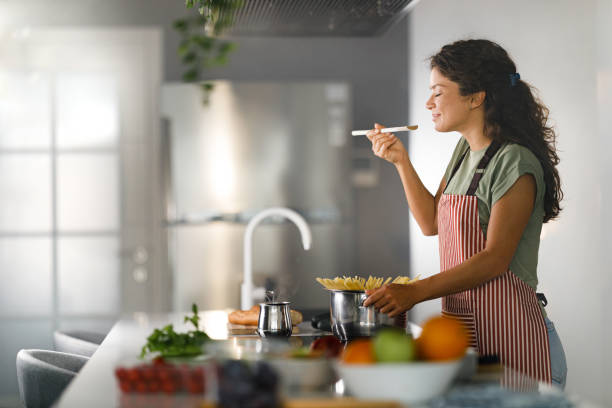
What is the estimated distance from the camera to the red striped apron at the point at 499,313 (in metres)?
1.72

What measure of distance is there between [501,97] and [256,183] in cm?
198

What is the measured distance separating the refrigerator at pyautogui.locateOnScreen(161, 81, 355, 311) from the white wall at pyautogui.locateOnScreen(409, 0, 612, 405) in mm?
920

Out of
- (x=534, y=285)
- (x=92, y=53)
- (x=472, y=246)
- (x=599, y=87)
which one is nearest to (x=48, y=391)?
(x=472, y=246)

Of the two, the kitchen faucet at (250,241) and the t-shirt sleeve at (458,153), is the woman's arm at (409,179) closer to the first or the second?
the t-shirt sleeve at (458,153)

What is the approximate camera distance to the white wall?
266 centimetres

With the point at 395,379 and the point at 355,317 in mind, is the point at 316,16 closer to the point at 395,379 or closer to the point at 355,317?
the point at 355,317

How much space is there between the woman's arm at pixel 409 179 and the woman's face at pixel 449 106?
0.46 feet

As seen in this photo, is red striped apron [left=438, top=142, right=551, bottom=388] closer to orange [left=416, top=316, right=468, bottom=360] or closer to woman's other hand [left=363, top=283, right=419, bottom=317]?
woman's other hand [left=363, top=283, right=419, bottom=317]

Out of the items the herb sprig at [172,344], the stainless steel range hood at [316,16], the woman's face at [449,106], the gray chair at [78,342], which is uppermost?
the stainless steel range hood at [316,16]

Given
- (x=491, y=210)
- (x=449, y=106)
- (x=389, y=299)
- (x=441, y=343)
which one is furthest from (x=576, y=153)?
(x=441, y=343)

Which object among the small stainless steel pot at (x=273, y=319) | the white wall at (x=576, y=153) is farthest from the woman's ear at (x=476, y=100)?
the white wall at (x=576, y=153)

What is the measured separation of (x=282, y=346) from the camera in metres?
1.19

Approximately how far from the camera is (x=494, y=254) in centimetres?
170

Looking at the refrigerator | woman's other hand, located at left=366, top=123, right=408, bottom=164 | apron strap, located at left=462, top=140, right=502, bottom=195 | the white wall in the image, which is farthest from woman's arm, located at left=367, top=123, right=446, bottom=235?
the refrigerator
